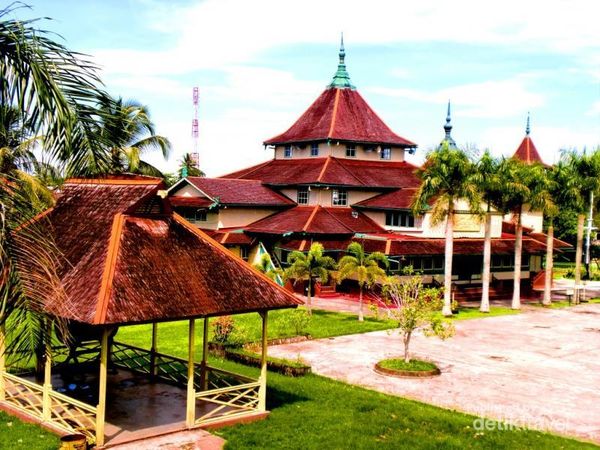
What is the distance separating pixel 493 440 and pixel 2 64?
39.2 feet

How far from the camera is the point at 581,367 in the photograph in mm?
22828

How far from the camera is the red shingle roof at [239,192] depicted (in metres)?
43.0

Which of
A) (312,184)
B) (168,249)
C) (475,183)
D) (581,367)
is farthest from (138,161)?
(581,367)

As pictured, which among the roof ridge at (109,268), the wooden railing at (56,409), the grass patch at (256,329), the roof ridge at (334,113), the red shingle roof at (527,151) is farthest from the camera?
the red shingle roof at (527,151)

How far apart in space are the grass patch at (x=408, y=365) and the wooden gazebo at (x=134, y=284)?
6.31 m

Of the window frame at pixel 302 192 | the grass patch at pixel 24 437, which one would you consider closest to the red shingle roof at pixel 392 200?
the window frame at pixel 302 192

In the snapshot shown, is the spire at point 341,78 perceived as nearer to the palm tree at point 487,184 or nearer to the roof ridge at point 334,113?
the roof ridge at point 334,113

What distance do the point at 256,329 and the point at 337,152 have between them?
22974mm

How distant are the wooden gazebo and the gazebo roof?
0.9 inches

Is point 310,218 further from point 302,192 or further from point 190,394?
point 190,394

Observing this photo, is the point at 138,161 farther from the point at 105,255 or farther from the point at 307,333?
the point at 105,255

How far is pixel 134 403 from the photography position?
1602cm

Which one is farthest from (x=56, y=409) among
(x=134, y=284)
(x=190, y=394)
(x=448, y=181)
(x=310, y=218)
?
(x=310, y=218)

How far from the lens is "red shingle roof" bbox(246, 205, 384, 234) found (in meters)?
40.1
